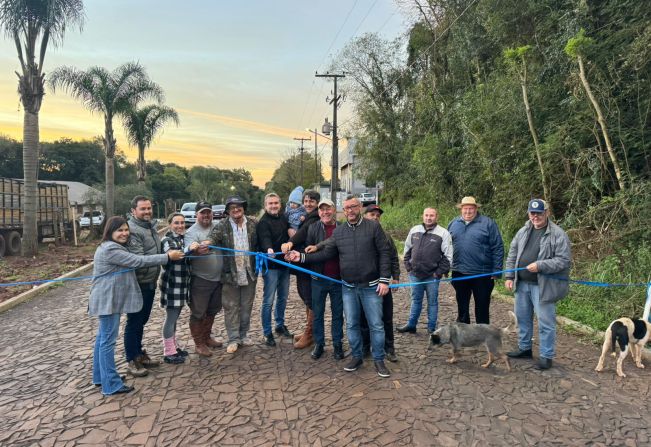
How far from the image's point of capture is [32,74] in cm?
1150

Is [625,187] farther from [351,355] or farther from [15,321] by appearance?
[15,321]

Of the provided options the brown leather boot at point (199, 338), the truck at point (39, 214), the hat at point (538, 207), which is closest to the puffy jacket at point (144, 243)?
the brown leather boot at point (199, 338)

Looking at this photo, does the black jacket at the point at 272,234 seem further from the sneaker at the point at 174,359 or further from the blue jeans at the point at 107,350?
the blue jeans at the point at 107,350

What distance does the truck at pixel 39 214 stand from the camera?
1211 cm

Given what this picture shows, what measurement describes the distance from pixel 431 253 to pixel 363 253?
4.23 feet

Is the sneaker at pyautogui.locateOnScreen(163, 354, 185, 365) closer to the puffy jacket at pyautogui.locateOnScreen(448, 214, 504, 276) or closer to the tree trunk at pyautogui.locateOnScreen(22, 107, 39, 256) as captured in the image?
the puffy jacket at pyautogui.locateOnScreen(448, 214, 504, 276)

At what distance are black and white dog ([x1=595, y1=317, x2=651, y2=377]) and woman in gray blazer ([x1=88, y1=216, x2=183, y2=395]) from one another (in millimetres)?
4820

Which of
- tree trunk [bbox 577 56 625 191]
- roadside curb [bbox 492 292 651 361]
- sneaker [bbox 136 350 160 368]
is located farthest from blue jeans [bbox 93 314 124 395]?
tree trunk [bbox 577 56 625 191]

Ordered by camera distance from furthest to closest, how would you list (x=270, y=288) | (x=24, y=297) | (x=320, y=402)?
(x=24, y=297)
(x=270, y=288)
(x=320, y=402)

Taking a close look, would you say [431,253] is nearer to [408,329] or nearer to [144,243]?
[408,329]

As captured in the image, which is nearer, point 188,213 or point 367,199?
point 188,213

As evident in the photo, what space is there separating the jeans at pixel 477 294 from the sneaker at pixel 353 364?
1.57 metres

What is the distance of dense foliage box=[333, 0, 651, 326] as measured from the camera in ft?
20.1

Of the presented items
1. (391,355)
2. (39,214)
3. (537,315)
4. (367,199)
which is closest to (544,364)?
(537,315)
